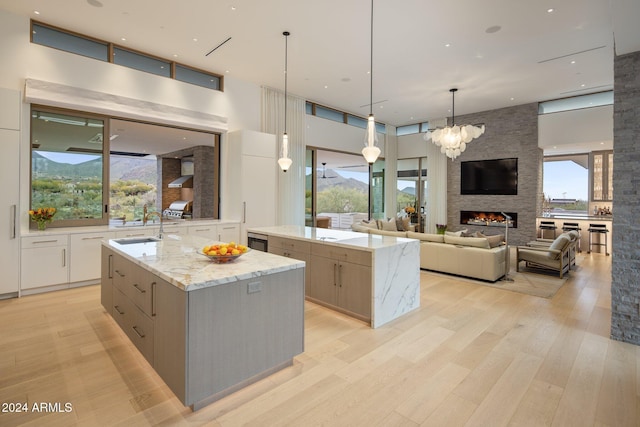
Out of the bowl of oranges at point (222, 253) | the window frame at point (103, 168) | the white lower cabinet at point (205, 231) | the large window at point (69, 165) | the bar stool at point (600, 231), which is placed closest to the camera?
the bowl of oranges at point (222, 253)

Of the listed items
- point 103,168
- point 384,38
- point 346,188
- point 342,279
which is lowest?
point 342,279

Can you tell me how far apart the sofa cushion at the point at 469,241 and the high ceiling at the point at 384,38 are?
10.1 ft

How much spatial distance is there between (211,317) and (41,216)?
419cm

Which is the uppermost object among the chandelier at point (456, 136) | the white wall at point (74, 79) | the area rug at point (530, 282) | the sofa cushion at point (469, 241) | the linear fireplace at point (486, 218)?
the white wall at point (74, 79)

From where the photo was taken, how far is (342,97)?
27.2 feet

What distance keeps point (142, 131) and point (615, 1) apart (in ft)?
26.5

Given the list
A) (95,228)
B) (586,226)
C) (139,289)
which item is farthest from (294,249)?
(586,226)

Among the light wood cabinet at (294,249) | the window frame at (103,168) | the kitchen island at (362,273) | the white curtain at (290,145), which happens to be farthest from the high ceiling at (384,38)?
the light wood cabinet at (294,249)

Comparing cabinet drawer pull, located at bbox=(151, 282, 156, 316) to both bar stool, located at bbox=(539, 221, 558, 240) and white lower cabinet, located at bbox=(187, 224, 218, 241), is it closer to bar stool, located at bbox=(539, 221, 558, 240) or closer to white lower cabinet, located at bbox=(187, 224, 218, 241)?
white lower cabinet, located at bbox=(187, 224, 218, 241)

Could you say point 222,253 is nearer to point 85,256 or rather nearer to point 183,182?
point 85,256

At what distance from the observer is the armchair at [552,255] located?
5590 mm

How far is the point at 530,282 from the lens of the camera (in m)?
5.36

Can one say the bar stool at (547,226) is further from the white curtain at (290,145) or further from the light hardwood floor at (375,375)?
the white curtain at (290,145)

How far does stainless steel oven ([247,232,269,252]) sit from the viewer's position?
4778 mm
